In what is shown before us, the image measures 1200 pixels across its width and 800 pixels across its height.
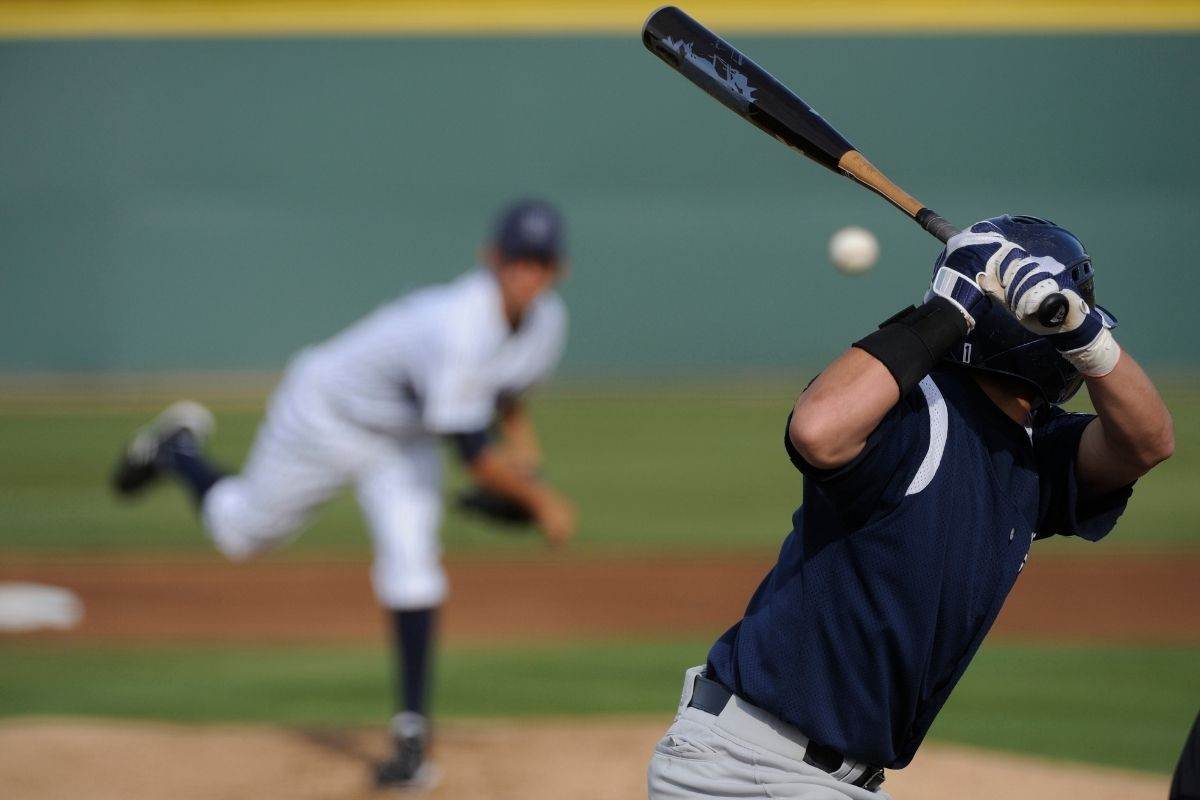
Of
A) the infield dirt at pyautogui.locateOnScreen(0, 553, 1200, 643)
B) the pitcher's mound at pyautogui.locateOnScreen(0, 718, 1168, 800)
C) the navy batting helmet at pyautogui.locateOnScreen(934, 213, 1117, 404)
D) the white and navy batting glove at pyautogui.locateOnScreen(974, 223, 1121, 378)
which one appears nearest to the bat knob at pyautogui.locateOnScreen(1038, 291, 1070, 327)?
the white and navy batting glove at pyautogui.locateOnScreen(974, 223, 1121, 378)

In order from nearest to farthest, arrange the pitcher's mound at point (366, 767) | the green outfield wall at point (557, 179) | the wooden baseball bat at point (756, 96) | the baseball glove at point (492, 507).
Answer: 1. the wooden baseball bat at point (756, 96)
2. the pitcher's mound at point (366, 767)
3. the baseball glove at point (492, 507)
4. the green outfield wall at point (557, 179)

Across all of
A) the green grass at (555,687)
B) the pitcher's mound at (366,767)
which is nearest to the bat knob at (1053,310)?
the pitcher's mound at (366,767)

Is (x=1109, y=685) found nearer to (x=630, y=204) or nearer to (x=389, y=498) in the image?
(x=389, y=498)

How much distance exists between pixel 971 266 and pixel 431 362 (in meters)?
2.93

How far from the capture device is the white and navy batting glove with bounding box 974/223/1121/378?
219 cm

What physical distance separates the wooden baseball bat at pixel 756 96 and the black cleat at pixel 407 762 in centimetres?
265

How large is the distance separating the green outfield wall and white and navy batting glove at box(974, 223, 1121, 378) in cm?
1574

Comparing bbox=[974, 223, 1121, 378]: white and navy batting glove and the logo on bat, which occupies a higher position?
the logo on bat

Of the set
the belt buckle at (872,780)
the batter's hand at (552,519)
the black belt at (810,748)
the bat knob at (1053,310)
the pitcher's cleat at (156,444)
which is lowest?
the pitcher's cleat at (156,444)

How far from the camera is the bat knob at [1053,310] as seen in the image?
2174 mm

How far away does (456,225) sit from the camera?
18.3 m

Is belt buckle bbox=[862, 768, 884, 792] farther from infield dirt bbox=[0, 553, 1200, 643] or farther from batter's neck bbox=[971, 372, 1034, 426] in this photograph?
infield dirt bbox=[0, 553, 1200, 643]

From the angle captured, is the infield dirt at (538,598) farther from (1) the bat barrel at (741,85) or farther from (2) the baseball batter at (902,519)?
(2) the baseball batter at (902,519)

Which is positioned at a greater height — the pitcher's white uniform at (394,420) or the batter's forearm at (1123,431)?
the batter's forearm at (1123,431)
